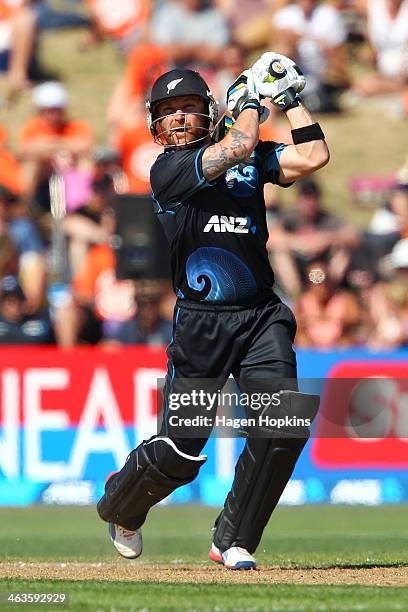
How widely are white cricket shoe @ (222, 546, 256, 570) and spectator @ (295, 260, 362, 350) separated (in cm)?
624

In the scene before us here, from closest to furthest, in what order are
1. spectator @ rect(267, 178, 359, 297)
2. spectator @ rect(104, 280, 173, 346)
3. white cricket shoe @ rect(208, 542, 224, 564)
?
white cricket shoe @ rect(208, 542, 224, 564), spectator @ rect(104, 280, 173, 346), spectator @ rect(267, 178, 359, 297)

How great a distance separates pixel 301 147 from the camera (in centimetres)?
695

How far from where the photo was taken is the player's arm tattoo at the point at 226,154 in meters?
6.58

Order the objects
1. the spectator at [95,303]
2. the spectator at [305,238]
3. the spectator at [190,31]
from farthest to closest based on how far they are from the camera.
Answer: the spectator at [190,31] < the spectator at [305,238] < the spectator at [95,303]

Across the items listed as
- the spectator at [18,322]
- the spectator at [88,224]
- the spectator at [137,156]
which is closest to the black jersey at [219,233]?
the spectator at [18,322]

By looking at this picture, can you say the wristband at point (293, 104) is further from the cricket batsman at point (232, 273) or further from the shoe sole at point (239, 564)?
the shoe sole at point (239, 564)

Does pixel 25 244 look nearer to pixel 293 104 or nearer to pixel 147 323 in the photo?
pixel 147 323

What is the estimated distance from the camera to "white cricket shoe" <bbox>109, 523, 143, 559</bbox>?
24.1ft

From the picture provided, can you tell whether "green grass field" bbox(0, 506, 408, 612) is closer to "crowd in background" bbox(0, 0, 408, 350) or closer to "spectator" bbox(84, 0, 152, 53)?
"crowd in background" bbox(0, 0, 408, 350)

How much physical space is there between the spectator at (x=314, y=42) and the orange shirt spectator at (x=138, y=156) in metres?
2.52

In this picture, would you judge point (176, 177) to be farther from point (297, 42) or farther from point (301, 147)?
point (297, 42)

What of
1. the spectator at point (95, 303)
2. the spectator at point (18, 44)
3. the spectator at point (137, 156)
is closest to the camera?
the spectator at point (95, 303)

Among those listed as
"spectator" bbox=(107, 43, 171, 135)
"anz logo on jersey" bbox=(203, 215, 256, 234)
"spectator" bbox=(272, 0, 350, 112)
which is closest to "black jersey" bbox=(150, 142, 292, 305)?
"anz logo on jersey" bbox=(203, 215, 256, 234)

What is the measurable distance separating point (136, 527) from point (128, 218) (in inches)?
228
